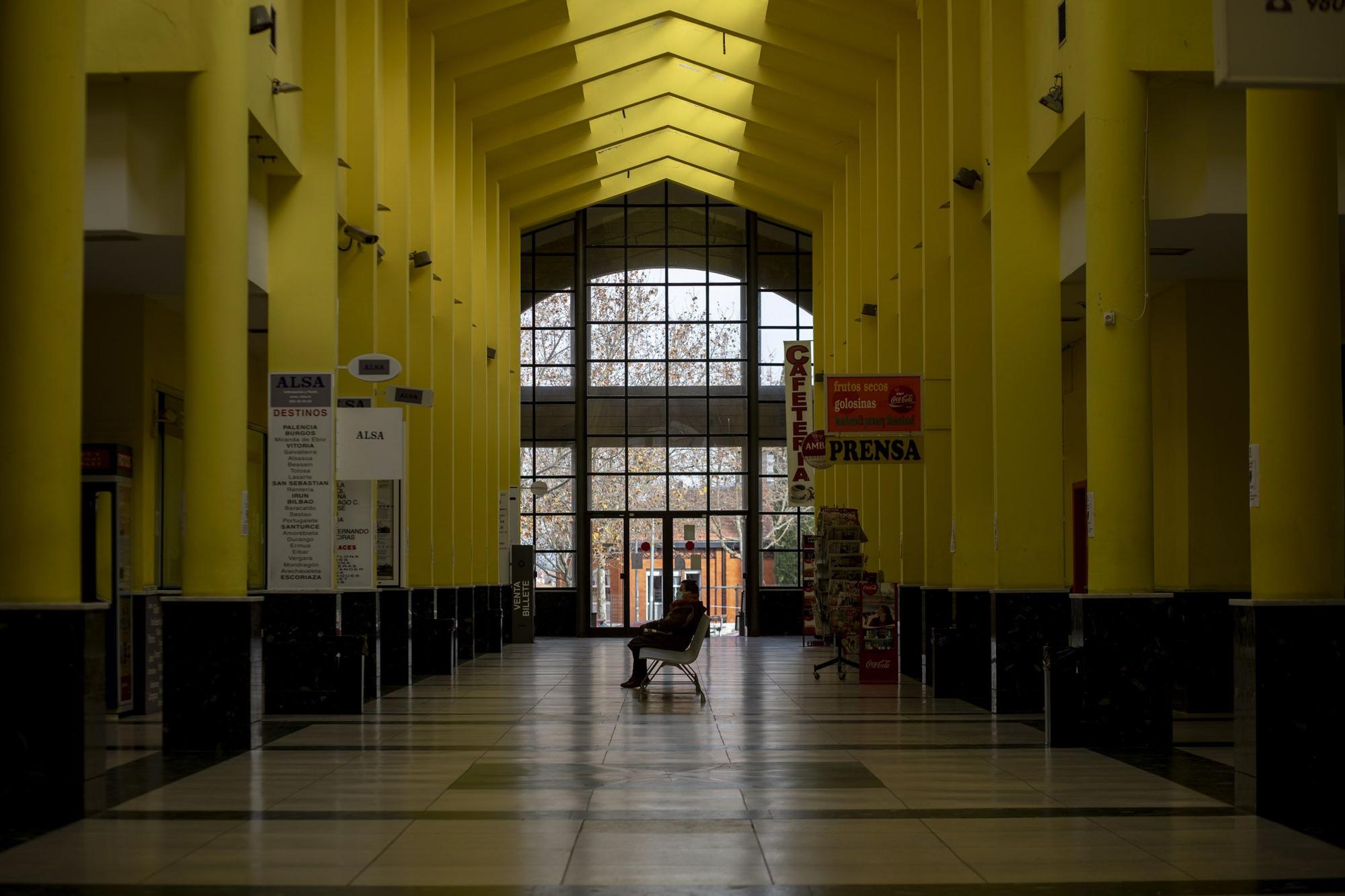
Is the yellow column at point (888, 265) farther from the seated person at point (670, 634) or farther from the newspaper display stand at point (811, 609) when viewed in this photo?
the newspaper display stand at point (811, 609)

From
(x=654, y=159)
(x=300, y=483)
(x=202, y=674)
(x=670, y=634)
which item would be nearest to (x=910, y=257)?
(x=670, y=634)

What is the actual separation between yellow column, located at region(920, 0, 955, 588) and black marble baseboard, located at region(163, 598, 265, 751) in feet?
27.3

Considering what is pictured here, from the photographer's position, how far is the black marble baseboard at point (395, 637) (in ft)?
54.5

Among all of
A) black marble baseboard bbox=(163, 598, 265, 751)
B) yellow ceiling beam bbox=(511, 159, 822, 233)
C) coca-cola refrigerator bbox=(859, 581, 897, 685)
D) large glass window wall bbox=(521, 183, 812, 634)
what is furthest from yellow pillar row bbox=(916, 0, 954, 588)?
large glass window wall bbox=(521, 183, 812, 634)

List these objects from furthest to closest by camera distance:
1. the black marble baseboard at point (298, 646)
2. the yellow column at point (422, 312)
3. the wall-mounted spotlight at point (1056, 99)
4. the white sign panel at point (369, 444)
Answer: the yellow column at point (422, 312) → the white sign panel at point (369, 444) → the black marble baseboard at point (298, 646) → the wall-mounted spotlight at point (1056, 99)

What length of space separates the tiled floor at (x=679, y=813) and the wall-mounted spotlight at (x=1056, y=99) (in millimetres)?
4975

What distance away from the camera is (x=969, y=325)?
14672mm

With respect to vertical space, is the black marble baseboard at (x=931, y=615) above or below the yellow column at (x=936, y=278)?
below

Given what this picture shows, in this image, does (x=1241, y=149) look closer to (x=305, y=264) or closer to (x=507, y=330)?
(x=305, y=264)

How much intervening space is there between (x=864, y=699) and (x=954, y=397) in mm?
3079

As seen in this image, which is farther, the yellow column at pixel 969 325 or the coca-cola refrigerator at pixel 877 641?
the coca-cola refrigerator at pixel 877 641

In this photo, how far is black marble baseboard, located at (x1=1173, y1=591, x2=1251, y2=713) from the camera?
13461mm

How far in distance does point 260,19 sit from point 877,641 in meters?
9.36

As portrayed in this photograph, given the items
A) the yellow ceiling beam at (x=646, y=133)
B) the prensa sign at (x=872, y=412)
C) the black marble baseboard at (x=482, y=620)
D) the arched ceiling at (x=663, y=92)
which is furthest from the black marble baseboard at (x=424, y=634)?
the yellow ceiling beam at (x=646, y=133)
